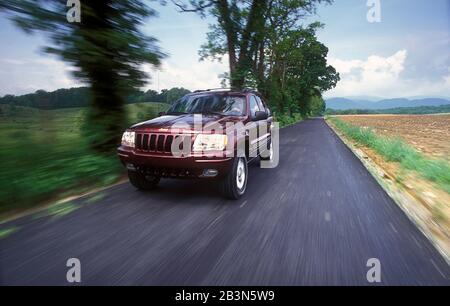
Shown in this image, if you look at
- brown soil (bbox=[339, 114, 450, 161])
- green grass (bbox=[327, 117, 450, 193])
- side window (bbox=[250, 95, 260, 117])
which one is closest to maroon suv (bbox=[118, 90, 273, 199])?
side window (bbox=[250, 95, 260, 117])

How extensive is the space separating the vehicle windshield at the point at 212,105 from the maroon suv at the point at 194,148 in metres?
0.04

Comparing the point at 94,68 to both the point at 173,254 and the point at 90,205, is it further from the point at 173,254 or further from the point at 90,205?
the point at 173,254

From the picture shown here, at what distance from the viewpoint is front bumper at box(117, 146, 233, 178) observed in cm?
415

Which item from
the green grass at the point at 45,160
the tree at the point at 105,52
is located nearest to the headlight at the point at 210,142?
the green grass at the point at 45,160

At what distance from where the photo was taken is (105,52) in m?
6.42

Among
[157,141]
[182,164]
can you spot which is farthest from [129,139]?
[182,164]

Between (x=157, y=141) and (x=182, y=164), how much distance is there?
21.7 inches

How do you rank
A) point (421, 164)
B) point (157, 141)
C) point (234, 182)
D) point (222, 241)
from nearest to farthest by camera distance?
point (222, 241), point (157, 141), point (234, 182), point (421, 164)

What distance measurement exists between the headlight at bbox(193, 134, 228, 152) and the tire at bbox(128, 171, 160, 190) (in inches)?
55.7

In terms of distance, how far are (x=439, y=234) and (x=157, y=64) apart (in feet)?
21.3

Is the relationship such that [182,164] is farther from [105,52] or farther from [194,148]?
[105,52]
